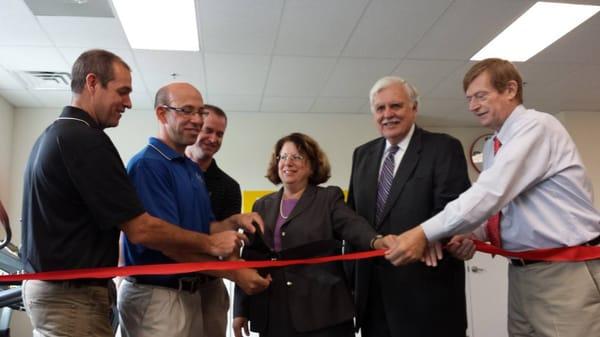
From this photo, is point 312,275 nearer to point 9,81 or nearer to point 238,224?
point 238,224

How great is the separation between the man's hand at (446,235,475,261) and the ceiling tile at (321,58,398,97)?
3.08 meters

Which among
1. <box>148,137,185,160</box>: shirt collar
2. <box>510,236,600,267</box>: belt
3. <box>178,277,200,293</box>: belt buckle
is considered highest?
<box>148,137,185,160</box>: shirt collar

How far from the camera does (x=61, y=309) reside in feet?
4.74

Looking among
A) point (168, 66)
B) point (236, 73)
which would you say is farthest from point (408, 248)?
point (168, 66)

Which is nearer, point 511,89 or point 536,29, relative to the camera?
point 511,89

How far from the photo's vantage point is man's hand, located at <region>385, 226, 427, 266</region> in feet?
5.84

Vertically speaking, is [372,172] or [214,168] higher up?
[214,168]

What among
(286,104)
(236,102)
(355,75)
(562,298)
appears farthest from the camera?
(286,104)

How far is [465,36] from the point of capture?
4.16 m

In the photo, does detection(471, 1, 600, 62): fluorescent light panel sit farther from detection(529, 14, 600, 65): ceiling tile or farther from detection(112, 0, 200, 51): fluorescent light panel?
detection(112, 0, 200, 51): fluorescent light panel

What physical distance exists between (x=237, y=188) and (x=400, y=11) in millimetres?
2051

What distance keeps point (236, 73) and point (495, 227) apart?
3677 millimetres

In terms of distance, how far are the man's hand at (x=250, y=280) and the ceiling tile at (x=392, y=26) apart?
252 cm

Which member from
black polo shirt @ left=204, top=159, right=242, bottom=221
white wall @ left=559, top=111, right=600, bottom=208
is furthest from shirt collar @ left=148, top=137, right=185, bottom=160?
white wall @ left=559, top=111, right=600, bottom=208
